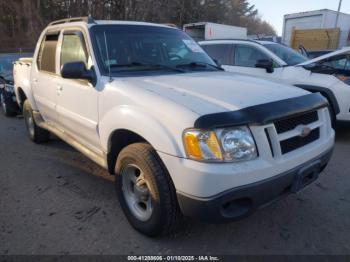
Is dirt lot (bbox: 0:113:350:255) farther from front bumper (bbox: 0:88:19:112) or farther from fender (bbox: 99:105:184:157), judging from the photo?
front bumper (bbox: 0:88:19:112)

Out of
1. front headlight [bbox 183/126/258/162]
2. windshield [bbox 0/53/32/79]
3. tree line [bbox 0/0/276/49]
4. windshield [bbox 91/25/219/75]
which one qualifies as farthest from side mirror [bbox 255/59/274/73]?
tree line [bbox 0/0/276/49]

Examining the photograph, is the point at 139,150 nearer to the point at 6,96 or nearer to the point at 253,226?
the point at 253,226

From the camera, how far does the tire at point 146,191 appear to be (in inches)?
97.9

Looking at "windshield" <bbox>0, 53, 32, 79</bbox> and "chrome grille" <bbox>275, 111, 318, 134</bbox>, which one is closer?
"chrome grille" <bbox>275, 111, 318, 134</bbox>

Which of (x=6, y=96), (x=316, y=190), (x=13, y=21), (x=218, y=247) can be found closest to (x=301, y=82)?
(x=316, y=190)

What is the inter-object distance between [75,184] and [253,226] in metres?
2.21

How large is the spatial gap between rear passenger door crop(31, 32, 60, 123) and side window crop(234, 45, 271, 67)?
403 centimetres

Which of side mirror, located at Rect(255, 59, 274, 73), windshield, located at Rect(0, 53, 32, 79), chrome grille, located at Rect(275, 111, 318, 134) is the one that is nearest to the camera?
chrome grille, located at Rect(275, 111, 318, 134)

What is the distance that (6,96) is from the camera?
795 cm

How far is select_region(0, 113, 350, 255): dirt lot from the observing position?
109 inches

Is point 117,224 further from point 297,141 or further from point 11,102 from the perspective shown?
point 11,102

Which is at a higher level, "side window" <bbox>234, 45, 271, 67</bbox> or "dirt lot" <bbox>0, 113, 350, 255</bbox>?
"side window" <bbox>234, 45, 271, 67</bbox>

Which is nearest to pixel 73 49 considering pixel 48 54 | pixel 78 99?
pixel 78 99

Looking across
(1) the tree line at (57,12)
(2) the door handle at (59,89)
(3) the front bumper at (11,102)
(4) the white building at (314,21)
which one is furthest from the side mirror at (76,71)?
(1) the tree line at (57,12)
